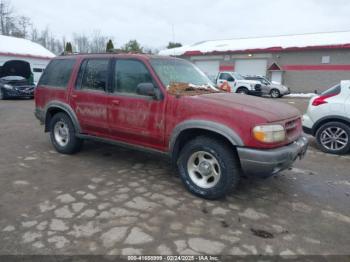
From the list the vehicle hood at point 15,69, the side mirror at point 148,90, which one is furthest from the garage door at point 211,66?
the side mirror at point 148,90

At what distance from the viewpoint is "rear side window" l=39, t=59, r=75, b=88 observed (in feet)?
19.0

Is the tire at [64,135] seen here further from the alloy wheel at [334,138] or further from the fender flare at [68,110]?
the alloy wheel at [334,138]

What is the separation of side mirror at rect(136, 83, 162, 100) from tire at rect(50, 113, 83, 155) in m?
2.03

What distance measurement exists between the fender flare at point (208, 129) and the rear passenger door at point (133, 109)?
0.27m

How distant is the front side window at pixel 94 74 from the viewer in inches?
205

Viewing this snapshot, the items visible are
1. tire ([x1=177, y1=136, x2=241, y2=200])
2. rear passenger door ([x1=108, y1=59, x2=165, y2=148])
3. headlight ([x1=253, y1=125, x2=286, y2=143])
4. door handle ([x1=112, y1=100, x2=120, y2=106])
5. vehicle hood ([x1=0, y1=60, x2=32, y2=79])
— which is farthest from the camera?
vehicle hood ([x1=0, y1=60, x2=32, y2=79])

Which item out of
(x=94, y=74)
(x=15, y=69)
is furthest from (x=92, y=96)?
(x=15, y=69)

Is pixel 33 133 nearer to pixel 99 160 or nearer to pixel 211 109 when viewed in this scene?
pixel 99 160

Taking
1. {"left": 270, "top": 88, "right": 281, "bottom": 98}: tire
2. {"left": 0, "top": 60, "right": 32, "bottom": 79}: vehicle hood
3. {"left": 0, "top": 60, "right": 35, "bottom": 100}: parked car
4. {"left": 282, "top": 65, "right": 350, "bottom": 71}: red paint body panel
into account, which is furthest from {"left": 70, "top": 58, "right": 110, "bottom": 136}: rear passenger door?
{"left": 282, "top": 65, "right": 350, "bottom": 71}: red paint body panel

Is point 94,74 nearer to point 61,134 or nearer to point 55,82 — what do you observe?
point 55,82

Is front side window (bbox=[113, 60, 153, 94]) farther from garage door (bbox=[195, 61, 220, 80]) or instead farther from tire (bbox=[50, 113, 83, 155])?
garage door (bbox=[195, 61, 220, 80])

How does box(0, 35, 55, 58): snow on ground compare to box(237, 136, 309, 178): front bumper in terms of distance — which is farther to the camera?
box(0, 35, 55, 58): snow on ground

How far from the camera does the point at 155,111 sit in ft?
14.7

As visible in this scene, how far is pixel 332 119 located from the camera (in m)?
6.52
